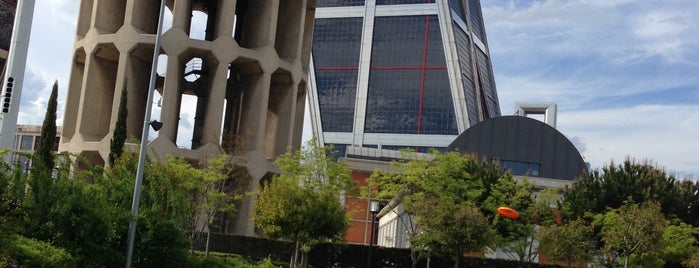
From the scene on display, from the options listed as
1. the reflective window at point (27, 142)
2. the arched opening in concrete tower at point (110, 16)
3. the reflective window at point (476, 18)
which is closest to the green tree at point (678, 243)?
the arched opening in concrete tower at point (110, 16)

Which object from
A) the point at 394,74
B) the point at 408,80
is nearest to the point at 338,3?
the point at 394,74

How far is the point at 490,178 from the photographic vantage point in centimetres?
4750

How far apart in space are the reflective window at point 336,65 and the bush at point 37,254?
8518 cm

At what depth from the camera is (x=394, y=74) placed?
10381 cm

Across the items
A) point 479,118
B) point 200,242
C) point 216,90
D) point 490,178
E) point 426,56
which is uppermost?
point 426,56

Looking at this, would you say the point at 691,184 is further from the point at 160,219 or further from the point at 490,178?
the point at 160,219

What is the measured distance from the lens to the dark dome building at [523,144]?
244 ft

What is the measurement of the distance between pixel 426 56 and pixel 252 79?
48.3m

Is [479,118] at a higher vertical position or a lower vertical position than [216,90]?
higher

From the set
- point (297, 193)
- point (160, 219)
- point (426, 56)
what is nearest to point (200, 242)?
point (297, 193)

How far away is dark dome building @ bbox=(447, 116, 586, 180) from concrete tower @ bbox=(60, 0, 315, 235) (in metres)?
21.5

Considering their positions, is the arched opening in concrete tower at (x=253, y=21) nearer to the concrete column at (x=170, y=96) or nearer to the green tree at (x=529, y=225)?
the concrete column at (x=170, y=96)

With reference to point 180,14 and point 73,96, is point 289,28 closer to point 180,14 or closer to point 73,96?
point 180,14

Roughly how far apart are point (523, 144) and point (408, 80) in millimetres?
29851
